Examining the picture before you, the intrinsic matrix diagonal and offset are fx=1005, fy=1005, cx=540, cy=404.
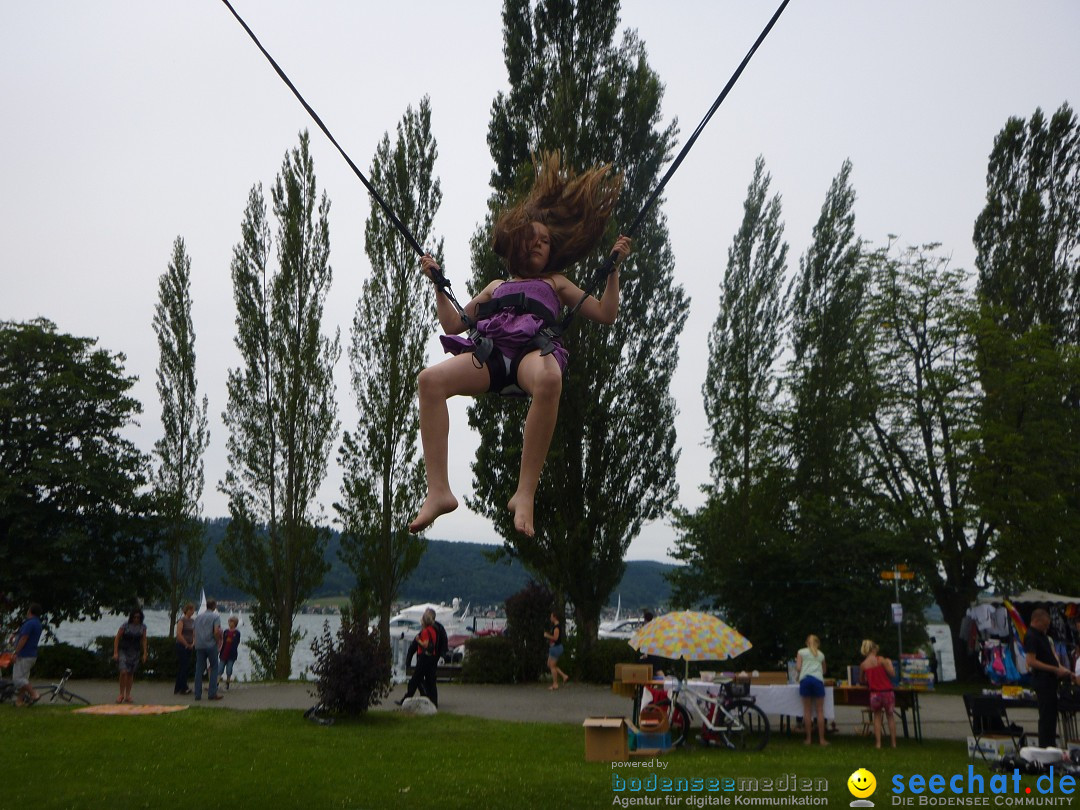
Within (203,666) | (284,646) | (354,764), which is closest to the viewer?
(354,764)

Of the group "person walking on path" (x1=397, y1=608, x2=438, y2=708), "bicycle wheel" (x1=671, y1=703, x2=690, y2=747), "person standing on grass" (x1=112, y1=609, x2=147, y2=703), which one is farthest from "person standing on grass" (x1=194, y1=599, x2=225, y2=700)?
"bicycle wheel" (x1=671, y1=703, x2=690, y2=747)

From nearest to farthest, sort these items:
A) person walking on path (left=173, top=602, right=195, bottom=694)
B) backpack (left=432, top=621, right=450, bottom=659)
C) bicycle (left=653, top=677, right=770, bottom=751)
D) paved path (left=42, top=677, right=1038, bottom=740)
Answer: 1. bicycle (left=653, top=677, right=770, bottom=751)
2. backpack (left=432, top=621, right=450, bottom=659)
3. paved path (left=42, top=677, right=1038, bottom=740)
4. person walking on path (left=173, top=602, right=195, bottom=694)

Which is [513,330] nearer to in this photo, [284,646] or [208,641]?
[208,641]

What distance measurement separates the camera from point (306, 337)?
69.5 feet

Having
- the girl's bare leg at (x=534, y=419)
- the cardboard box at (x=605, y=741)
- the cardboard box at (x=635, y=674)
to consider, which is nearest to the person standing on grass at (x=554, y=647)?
the cardboard box at (x=635, y=674)

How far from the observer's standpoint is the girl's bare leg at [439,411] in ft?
12.1

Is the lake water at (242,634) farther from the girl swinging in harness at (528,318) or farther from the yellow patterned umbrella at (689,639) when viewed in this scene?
the girl swinging in harness at (528,318)

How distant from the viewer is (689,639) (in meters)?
12.1

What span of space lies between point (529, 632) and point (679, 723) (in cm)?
746

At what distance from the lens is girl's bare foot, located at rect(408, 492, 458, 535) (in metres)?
3.62

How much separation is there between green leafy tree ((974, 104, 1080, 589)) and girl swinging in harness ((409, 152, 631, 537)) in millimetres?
20151

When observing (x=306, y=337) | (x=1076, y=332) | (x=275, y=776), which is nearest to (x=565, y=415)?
(x=306, y=337)

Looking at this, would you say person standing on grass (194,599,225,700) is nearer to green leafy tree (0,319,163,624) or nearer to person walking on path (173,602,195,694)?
person walking on path (173,602,195,694)

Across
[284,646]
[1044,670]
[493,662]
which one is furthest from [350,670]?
[284,646]
